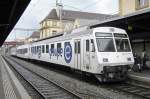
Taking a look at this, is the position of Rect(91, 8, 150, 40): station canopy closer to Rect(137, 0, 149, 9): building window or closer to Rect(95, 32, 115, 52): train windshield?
Rect(95, 32, 115, 52): train windshield

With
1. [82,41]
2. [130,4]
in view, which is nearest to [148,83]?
[82,41]

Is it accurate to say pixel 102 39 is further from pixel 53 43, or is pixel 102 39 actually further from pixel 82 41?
pixel 53 43

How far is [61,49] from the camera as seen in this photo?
22.3 metres

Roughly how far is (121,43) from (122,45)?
119 millimetres

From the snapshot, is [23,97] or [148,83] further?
[148,83]

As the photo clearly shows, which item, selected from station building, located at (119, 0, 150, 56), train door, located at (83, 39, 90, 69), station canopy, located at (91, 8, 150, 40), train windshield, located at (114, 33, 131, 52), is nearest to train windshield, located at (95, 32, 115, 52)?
train windshield, located at (114, 33, 131, 52)

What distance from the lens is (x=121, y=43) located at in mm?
16312

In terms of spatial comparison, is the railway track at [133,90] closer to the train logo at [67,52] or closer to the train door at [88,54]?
the train door at [88,54]

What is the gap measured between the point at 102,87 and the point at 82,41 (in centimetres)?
322

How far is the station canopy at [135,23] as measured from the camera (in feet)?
51.1

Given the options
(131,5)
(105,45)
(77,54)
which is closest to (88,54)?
(105,45)

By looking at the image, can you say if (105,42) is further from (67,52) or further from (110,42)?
(67,52)

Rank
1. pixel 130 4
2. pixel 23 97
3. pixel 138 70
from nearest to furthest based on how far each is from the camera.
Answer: pixel 23 97, pixel 138 70, pixel 130 4

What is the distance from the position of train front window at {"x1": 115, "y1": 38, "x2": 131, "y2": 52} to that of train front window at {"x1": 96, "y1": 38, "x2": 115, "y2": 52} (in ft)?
1.19
